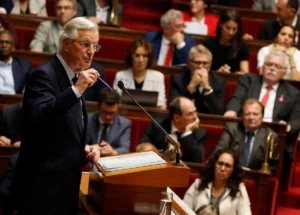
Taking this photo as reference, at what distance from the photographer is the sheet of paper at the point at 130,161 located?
1.18m

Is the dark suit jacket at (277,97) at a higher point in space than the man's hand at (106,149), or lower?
higher

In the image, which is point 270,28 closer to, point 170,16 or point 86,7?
point 170,16

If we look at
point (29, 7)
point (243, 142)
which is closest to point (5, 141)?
point (243, 142)

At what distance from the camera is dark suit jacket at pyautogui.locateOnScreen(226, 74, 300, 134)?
2588 millimetres

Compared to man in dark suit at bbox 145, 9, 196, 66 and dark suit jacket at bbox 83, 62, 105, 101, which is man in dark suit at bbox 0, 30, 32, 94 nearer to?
dark suit jacket at bbox 83, 62, 105, 101

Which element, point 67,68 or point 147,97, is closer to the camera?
point 67,68

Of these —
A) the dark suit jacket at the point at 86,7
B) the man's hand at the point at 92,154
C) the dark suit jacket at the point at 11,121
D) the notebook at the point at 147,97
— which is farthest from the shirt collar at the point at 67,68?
the dark suit jacket at the point at 86,7

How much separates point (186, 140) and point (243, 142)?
218 millimetres

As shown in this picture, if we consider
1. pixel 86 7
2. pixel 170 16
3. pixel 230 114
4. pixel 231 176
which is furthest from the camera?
pixel 86 7

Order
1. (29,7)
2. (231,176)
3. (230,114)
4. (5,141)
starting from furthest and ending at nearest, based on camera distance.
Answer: (29,7) < (230,114) < (5,141) < (231,176)

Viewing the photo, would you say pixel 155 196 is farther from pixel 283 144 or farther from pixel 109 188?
pixel 283 144

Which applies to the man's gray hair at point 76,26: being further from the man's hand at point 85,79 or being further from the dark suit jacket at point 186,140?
the dark suit jacket at point 186,140

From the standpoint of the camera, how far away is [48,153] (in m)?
1.13

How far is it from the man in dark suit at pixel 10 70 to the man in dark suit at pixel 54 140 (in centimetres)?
154
